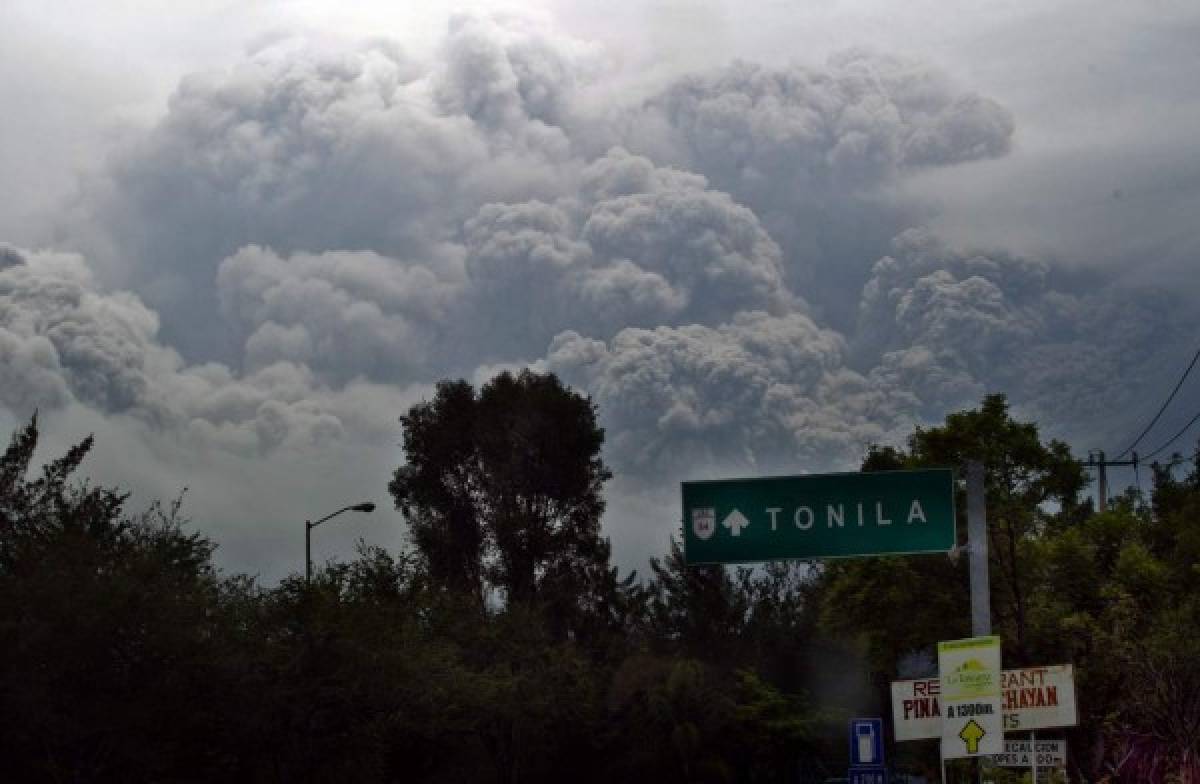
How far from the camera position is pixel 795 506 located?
2261cm

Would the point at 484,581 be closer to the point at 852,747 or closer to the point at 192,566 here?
the point at 192,566

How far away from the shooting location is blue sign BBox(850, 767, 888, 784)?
88.2 ft

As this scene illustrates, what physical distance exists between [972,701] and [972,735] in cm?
39

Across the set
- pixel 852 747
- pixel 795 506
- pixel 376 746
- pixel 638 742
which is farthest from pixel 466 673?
pixel 795 506

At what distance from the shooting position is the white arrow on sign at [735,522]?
2262cm

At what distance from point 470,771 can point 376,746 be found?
20.7m

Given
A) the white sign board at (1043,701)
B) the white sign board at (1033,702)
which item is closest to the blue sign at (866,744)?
the white sign board at (1033,702)

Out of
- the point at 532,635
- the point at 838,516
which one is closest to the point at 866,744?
the point at 838,516

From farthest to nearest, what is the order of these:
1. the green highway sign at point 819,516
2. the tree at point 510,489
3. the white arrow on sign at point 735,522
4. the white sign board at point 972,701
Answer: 1. the tree at point 510,489
2. the white arrow on sign at point 735,522
3. the green highway sign at point 819,516
4. the white sign board at point 972,701

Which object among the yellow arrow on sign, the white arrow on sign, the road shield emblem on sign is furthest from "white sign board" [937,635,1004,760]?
the road shield emblem on sign

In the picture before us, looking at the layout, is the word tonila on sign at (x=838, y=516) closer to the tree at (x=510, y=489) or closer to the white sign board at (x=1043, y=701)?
the white sign board at (x=1043, y=701)

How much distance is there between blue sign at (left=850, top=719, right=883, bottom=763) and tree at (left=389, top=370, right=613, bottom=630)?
45.1 metres

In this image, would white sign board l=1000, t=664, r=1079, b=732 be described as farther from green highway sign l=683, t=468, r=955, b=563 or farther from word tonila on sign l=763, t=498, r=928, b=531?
word tonila on sign l=763, t=498, r=928, b=531

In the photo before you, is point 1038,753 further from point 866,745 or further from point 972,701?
point 972,701
